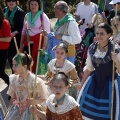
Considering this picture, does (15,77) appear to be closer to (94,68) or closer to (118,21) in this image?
(94,68)

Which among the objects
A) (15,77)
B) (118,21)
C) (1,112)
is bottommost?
(1,112)

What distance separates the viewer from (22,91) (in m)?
4.87

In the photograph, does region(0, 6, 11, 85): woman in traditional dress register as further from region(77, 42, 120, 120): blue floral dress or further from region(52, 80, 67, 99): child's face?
region(52, 80, 67, 99): child's face

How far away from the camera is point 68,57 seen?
257 inches

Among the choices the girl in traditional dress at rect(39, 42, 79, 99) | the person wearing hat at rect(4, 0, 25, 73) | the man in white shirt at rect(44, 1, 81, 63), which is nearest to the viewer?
the girl in traditional dress at rect(39, 42, 79, 99)

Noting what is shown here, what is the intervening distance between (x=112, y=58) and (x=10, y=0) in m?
3.46

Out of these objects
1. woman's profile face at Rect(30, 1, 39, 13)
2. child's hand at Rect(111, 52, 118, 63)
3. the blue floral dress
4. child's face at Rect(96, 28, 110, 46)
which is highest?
woman's profile face at Rect(30, 1, 39, 13)

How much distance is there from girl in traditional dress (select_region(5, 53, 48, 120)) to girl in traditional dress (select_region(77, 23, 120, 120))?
1.82ft

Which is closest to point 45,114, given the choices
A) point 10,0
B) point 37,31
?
point 37,31

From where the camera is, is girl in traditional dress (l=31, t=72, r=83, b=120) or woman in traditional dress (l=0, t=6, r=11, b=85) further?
woman in traditional dress (l=0, t=6, r=11, b=85)

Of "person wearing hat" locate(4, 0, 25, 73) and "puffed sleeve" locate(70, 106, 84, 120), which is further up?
"person wearing hat" locate(4, 0, 25, 73)

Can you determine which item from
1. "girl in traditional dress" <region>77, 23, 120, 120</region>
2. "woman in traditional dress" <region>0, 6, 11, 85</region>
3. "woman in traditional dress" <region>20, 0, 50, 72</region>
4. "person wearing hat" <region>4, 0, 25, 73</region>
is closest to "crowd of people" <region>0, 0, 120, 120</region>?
Result: "girl in traditional dress" <region>77, 23, 120, 120</region>

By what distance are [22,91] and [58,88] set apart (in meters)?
0.80

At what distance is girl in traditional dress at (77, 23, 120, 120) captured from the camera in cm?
492
